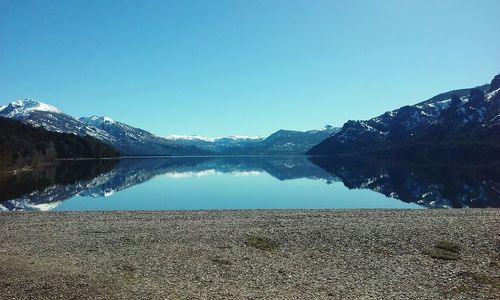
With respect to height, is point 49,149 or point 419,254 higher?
point 49,149

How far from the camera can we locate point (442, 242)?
31188 millimetres

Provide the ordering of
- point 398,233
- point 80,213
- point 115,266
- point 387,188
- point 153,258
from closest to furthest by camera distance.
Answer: point 115,266 < point 153,258 < point 398,233 < point 80,213 < point 387,188

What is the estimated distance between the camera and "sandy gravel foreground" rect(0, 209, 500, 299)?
21.9m

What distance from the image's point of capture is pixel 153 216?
46.5m

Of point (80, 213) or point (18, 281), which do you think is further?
point (80, 213)

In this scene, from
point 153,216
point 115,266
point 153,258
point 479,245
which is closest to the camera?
point 115,266

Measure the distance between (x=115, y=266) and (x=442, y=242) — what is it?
76.3 ft

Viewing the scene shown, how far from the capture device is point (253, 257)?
28.5 meters

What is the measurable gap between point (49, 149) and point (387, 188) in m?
154

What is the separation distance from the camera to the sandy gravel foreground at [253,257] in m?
21.9

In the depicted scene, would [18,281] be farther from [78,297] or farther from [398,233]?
[398,233]

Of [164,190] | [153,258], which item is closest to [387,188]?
[164,190]

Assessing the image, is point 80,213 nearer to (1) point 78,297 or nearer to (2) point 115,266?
(2) point 115,266

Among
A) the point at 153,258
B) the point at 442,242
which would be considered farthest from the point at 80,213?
the point at 442,242
